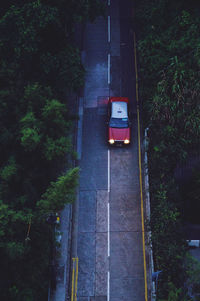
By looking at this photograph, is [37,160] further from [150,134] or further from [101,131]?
[150,134]

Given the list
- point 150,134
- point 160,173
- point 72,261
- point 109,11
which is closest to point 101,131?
point 150,134

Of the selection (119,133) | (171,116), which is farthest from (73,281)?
(171,116)

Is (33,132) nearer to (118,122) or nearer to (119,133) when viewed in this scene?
(119,133)

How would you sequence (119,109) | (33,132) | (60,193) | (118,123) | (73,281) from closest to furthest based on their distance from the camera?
(60,193) → (33,132) → (73,281) → (118,123) → (119,109)

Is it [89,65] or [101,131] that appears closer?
[101,131]

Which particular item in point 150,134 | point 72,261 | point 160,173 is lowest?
point 72,261
